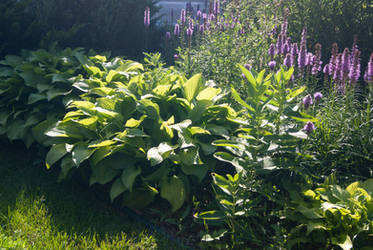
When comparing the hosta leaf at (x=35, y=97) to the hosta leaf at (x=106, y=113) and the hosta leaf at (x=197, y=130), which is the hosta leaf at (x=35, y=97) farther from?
the hosta leaf at (x=197, y=130)

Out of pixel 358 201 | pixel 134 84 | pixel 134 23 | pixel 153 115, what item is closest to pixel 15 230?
pixel 153 115

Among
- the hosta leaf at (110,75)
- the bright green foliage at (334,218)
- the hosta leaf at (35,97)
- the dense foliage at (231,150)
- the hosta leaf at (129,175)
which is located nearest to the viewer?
the bright green foliage at (334,218)

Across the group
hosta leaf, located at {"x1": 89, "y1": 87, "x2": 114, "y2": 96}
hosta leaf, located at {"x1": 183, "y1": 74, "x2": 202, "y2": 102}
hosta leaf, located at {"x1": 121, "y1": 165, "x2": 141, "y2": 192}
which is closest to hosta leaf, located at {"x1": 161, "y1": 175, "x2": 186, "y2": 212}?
hosta leaf, located at {"x1": 121, "y1": 165, "x2": 141, "y2": 192}

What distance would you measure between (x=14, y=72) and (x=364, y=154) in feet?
14.1

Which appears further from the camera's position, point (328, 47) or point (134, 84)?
point (328, 47)

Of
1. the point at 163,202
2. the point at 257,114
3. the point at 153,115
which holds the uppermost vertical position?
the point at 257,114

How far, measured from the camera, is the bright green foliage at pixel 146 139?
3252 mm

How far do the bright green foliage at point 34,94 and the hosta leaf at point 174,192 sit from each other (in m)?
1.82

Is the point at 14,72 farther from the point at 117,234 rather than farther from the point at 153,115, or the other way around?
the point at 117,234

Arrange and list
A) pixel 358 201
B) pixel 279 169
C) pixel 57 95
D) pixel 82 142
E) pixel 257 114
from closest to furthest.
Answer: pixel 358 201 < pixel 257 114 < pixel 279 169 < pixel 82 142 < pixel 57 95

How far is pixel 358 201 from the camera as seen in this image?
2529 millimetres

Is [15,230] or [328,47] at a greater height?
[328,47]

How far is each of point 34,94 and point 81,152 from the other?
1.60m

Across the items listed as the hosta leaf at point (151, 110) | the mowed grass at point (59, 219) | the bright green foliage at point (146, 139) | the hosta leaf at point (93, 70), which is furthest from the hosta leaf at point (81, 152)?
the hosta leaf at point (93, 70)
